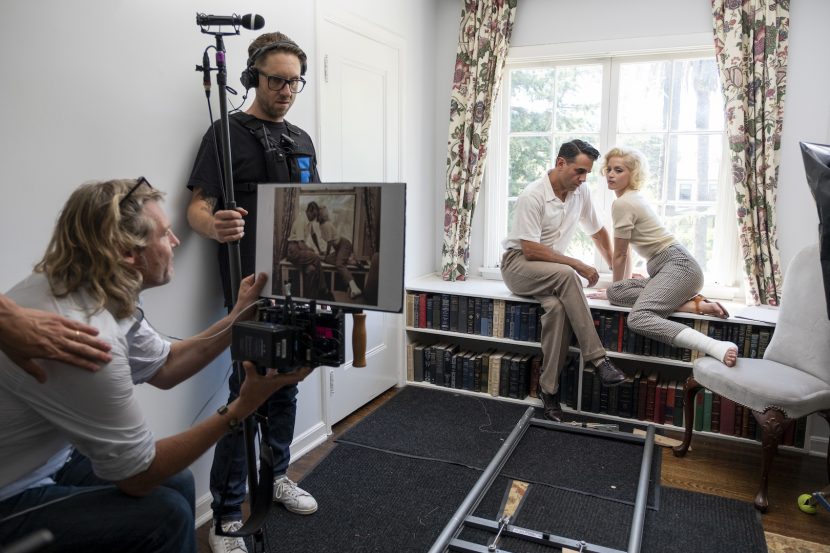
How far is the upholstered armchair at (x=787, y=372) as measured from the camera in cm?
227

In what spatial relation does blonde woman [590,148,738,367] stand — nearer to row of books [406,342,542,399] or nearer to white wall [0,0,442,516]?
row of books [406,342,542,399]

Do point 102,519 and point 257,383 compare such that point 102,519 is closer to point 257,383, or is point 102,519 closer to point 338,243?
point 257,383

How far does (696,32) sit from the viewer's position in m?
3.29

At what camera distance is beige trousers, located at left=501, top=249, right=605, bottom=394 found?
308 cm

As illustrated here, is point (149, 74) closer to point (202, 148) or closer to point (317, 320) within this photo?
point (202, 148)

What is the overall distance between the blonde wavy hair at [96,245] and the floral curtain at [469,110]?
2687 mm

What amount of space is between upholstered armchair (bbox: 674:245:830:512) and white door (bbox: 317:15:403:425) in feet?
5.30

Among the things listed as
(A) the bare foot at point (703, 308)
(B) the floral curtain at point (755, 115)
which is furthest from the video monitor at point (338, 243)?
(B) the floral curtain at point (755, 115)

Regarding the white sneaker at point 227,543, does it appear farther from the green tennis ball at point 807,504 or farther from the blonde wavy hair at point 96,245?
the green tennis ball at point 807,504

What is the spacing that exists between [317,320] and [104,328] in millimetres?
413

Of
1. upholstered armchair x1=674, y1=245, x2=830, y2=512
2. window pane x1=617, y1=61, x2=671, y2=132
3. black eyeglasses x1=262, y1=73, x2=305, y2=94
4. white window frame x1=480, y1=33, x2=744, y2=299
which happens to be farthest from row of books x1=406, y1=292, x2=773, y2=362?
black eyeglasses x1=262, y1=73, x2=305, y2=94

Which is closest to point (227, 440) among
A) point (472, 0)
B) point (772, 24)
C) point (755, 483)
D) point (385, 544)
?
point (385, 544)

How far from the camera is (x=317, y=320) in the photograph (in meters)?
1.30

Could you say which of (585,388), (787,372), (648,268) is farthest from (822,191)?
(585,388)
